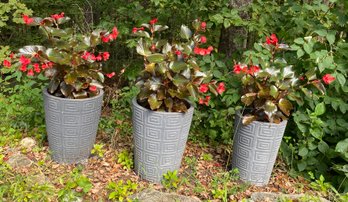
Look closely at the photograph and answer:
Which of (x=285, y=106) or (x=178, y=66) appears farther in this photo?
(x=285, y=106)

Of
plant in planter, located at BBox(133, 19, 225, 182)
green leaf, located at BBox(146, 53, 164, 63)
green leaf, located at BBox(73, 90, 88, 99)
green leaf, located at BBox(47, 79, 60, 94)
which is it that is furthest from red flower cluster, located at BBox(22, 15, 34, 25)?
green leaf, located at BBox(146, 53, 164, 63)

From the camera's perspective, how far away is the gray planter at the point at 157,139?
277cm

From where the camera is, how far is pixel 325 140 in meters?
3.26

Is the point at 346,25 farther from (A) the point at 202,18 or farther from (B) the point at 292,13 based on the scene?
(A) the point at 202,18

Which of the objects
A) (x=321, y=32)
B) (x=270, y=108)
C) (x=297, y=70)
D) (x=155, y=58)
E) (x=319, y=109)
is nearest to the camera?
(x=155, y=58)

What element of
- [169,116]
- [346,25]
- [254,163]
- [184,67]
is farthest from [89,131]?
[346,25]

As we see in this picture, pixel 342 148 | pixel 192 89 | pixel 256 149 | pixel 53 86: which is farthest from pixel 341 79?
pixel 53 86

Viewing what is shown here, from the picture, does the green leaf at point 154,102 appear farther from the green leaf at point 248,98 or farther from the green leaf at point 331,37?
the green leaf at point 331,37

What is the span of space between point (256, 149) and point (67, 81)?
149 cm

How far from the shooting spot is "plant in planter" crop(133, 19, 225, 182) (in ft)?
9.02

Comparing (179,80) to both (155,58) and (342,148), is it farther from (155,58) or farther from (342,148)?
(342,148)

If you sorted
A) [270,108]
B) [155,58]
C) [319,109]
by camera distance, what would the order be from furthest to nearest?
[319,109]
[270,108]
[155,58]

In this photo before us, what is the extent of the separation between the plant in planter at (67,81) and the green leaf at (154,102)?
516 millimetres

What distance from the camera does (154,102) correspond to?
2744 millimetres
